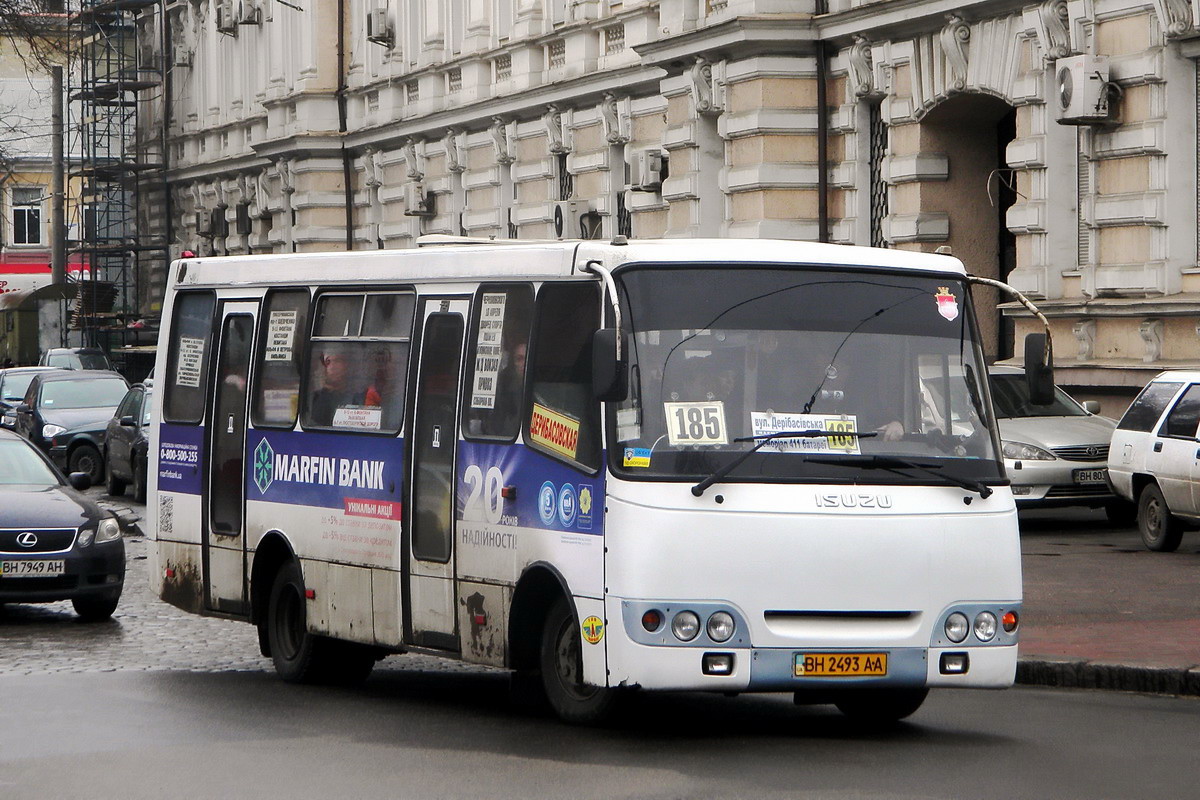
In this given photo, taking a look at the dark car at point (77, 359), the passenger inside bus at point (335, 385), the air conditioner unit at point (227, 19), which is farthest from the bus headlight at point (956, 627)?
the air conditioner unit at point (227, 19)

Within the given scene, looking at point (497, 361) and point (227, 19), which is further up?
point (227, 19)

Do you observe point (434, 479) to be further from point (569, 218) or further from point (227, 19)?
point (227, 19)

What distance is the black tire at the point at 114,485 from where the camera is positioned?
29.8 m

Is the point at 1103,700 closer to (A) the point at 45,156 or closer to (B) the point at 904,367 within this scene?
(B) the point at 904,367

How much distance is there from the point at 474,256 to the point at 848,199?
54.1 feet

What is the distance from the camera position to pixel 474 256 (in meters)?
11.0

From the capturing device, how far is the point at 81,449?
3212 cm

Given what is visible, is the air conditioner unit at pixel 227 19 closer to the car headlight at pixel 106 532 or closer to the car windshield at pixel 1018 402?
the car windshield at pixel 1018 402

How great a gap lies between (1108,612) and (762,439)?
5.73 meters

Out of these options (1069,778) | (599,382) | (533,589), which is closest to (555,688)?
(533,589)

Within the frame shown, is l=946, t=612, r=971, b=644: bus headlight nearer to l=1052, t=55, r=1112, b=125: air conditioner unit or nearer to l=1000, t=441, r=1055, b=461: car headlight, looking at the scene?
l=1000, t=441, r=1055, b=461: car headlight

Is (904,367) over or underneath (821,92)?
underneath

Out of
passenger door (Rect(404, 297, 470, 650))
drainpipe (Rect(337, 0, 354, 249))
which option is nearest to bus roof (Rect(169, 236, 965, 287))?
passenger door (Rect(404, 297, 470, 650))

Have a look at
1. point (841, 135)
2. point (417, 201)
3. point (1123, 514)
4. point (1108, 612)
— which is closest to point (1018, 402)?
point (1123, 514)
